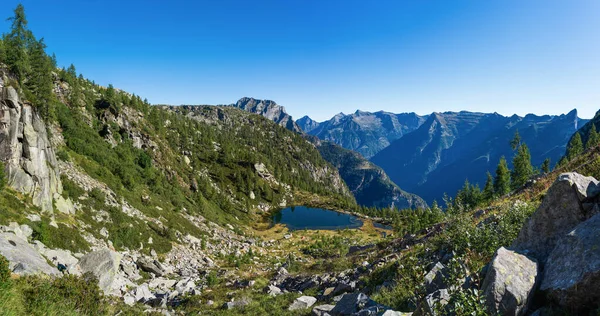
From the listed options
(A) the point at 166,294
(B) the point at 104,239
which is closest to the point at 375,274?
(A) the point at 166,294

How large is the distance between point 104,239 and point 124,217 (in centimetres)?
670

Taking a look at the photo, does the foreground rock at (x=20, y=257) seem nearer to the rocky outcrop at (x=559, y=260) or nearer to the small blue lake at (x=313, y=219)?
the rocky outcrop at (x=559, y=260)

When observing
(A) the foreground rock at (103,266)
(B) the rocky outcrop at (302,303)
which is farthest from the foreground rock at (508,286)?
(A) the foreground rock at (103,266)

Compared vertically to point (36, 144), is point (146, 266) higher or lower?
lower

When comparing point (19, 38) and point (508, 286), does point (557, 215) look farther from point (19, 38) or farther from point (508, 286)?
point (19, 38)

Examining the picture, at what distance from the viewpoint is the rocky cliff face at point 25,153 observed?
2753 centimetres

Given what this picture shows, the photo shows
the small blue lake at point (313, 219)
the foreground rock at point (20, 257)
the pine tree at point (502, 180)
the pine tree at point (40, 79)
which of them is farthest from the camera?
the small blue lake at point (313, 219)

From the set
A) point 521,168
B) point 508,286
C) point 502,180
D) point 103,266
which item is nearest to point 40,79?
point 103,266

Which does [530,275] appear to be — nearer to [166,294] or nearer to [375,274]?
[375,274]

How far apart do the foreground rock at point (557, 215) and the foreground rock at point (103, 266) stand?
78.5 ft

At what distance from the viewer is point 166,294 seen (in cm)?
2431

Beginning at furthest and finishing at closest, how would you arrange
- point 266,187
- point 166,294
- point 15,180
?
point 266,187 < point 15,180 < point 166,294

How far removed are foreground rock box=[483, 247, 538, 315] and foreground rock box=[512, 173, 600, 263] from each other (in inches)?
63.7

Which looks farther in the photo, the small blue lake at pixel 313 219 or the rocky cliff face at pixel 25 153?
the small blue lake at pixel 313 219
